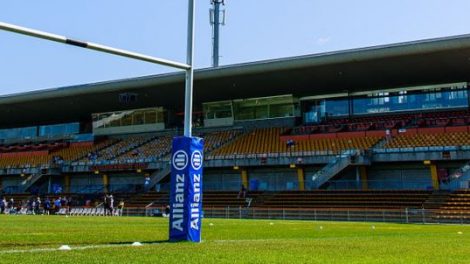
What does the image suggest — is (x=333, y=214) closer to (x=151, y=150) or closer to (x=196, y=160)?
(x=196, y=160)

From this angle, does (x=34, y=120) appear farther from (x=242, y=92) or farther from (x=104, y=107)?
(x=242, y=92)

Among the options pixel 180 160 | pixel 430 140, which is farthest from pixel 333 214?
pixel 180 160

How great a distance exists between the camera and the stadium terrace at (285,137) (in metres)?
38.5

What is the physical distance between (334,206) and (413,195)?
5.03m

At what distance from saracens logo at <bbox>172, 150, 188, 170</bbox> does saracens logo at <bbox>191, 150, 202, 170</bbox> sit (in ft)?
0.51

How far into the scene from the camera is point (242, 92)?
170 ft

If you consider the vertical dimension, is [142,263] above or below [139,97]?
below

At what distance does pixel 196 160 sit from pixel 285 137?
1451 inches

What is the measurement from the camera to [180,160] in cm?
1241

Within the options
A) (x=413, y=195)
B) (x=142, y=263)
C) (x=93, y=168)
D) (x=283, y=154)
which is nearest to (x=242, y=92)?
(x=283, y=154)

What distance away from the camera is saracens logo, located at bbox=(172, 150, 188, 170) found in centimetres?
1237

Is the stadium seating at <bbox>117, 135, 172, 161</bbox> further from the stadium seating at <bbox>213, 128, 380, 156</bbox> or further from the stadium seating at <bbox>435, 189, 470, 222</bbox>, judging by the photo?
the stadium seating at <bbox>435, 189, 470, 222</bbox>

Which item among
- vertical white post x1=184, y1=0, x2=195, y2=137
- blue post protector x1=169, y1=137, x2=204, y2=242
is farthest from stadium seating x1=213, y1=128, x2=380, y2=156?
blue post protector x1=169, y1=137, x2=204, y2=242

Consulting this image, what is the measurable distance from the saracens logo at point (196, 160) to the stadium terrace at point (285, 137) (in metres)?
21.9
